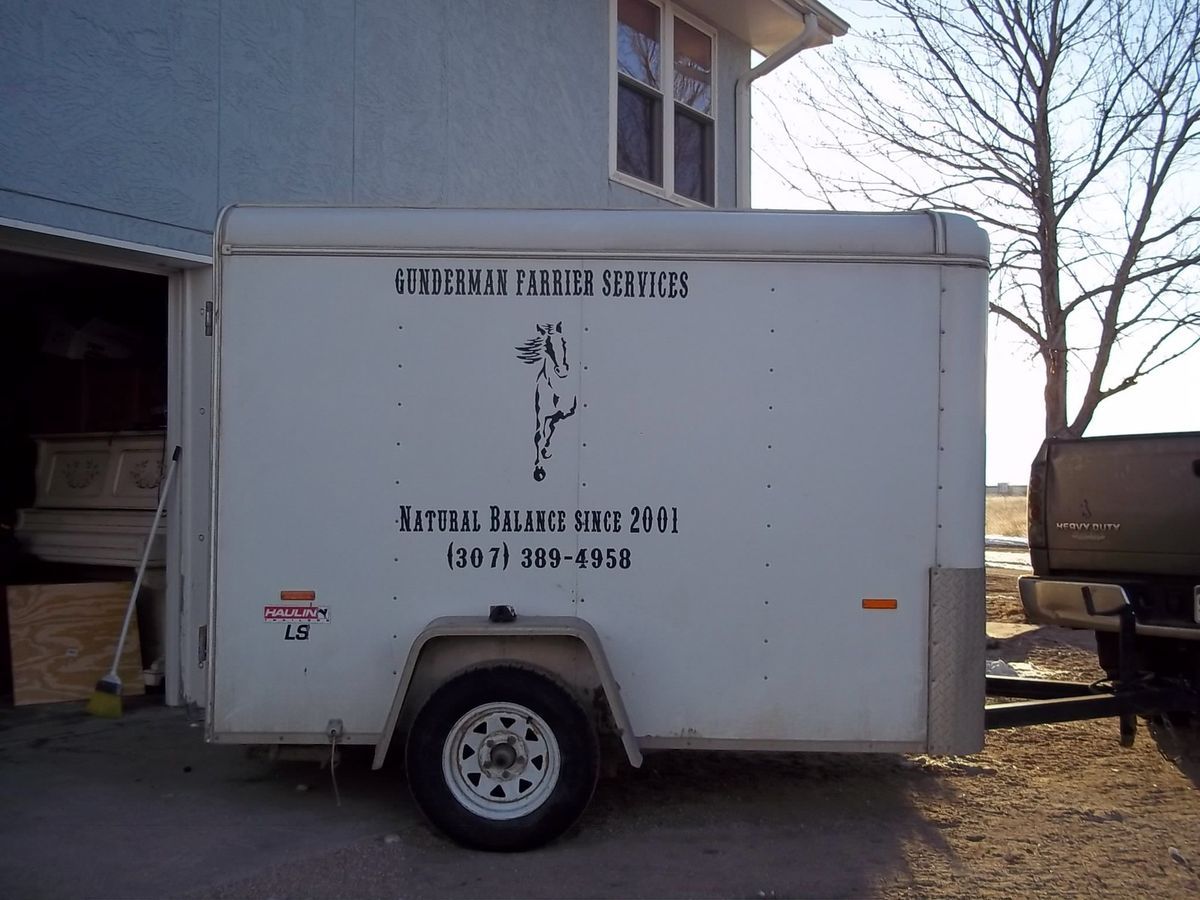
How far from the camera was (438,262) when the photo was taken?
15.7 feet

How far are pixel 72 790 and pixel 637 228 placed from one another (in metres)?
4.13

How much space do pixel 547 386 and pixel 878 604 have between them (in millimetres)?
1774

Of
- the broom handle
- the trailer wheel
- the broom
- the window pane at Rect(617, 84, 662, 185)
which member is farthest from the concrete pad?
the window pane at Rect(617, 84, 662, 185)

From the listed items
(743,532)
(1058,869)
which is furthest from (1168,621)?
(743,532)

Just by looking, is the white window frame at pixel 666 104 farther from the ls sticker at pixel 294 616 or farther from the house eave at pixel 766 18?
the ls sticker at pixel 294 616

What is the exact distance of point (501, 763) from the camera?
4672 millimetres

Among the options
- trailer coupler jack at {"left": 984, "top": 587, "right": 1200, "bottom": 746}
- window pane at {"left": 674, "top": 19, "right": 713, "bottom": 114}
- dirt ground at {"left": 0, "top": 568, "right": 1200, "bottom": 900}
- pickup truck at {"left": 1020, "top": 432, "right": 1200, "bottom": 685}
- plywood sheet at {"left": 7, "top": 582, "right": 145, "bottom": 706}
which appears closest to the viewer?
dirt ground at {"left": 0, "top": 568, "right": 1200, "bottom": 900}

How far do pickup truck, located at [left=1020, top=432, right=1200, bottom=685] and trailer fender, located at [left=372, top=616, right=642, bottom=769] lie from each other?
290 cm

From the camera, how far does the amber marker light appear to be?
4.71 m

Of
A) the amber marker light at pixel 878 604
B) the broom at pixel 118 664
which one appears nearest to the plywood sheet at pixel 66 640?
the broom at pixel 118 664

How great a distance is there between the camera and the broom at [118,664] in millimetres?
6387

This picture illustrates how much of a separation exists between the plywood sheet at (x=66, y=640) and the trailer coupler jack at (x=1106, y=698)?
5.78 metres

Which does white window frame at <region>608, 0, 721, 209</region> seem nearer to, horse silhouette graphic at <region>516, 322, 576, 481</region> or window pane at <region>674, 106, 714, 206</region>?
window pane at <region>674, 106, 714, 206</region>

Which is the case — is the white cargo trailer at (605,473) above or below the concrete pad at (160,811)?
above
